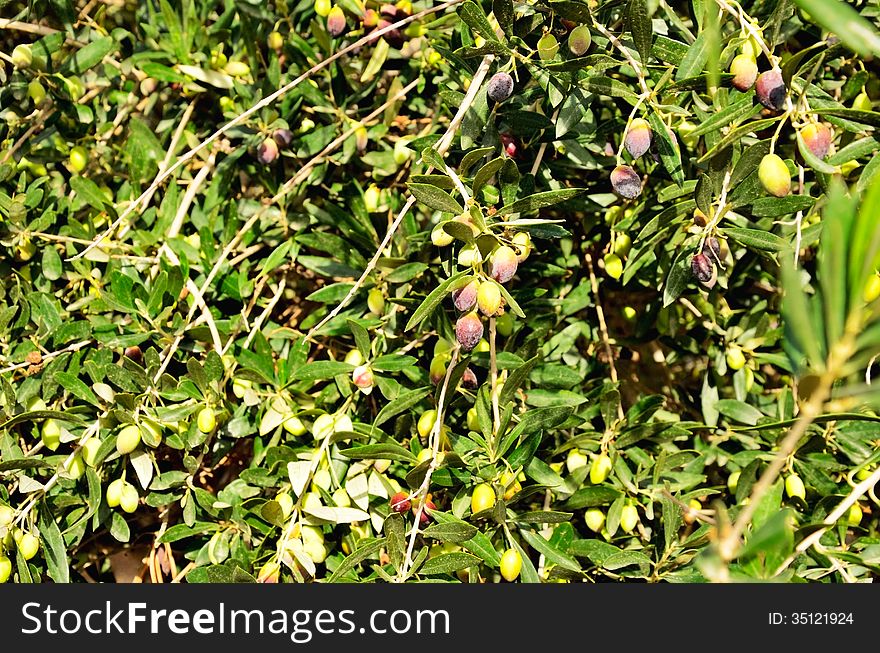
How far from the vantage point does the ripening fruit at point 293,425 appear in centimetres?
122

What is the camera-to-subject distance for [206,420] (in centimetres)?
118

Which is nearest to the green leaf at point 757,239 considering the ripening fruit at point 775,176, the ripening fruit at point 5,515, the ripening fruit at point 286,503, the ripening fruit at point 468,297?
the ripening fruit at point 775,176

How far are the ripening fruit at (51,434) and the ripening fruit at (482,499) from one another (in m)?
0.64

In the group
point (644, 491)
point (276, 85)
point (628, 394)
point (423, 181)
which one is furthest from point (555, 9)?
point (628, 394)

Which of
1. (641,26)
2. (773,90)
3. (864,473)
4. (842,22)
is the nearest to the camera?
(842,22)

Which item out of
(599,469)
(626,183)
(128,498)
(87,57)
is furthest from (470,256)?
(87,57)

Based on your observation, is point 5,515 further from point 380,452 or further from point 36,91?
point 36,91

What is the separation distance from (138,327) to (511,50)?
2.33 ft

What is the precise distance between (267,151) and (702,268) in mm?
737

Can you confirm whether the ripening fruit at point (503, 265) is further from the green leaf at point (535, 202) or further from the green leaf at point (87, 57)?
the green leaf at point (87, 57)

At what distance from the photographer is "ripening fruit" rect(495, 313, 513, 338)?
4.04ft

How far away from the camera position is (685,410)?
1.48 meters

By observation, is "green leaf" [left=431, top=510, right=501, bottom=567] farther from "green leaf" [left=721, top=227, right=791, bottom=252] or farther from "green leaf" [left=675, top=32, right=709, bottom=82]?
"green leaf" [left=675, top=32, right=709, bottom=82]

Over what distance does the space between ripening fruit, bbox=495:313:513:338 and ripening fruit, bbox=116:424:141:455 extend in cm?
55
